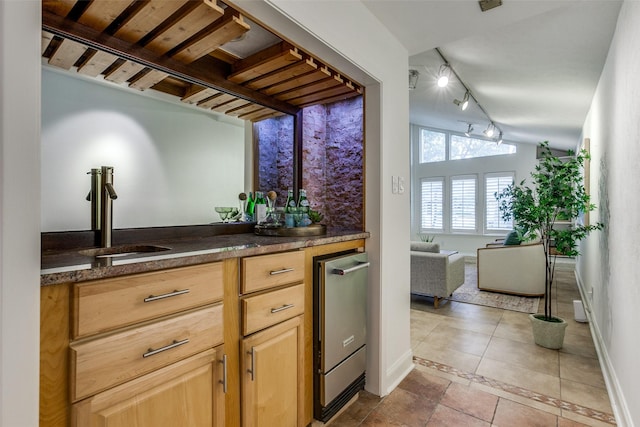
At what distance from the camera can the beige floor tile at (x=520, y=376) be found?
6.81 ft

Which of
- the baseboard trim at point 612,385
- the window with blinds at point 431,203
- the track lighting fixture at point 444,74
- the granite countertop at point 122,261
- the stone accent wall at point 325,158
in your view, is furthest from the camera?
the window with blinds at point 431,203

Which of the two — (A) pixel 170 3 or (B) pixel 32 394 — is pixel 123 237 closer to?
(B) pixel 32 394

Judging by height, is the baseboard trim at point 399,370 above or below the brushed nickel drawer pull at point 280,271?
below

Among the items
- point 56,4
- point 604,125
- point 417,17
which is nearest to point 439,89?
point 604,125

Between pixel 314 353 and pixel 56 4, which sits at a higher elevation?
pixel 56 4

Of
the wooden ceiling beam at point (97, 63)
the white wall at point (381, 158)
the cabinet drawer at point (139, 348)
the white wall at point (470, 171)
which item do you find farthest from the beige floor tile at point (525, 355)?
the white wall at point (470, 171)

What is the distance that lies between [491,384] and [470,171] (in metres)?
6.44

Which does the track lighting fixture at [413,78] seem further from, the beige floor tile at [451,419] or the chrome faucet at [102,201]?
the chrome faucet at [102,201]

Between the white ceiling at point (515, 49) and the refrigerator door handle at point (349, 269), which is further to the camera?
the white ceiling at point (515, 49)

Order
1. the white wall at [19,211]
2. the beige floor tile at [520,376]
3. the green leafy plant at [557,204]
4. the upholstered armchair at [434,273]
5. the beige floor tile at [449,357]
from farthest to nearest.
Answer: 1. the upholstered armchair at [434,273]
2. the green leafy plant at [557,204]
3. the beige floor tile at [449,357]
4. the beige floor tile at [520,376]
5. the white wall at [19,211]

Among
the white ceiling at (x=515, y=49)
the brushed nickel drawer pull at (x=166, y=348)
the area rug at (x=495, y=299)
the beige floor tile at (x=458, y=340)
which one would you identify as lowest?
the beige floor tile at (x=458, y=340)

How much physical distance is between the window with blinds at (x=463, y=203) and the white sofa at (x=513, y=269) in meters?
3.39

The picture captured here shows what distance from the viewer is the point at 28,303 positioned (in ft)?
2.36

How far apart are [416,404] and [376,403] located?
9.5 inches
